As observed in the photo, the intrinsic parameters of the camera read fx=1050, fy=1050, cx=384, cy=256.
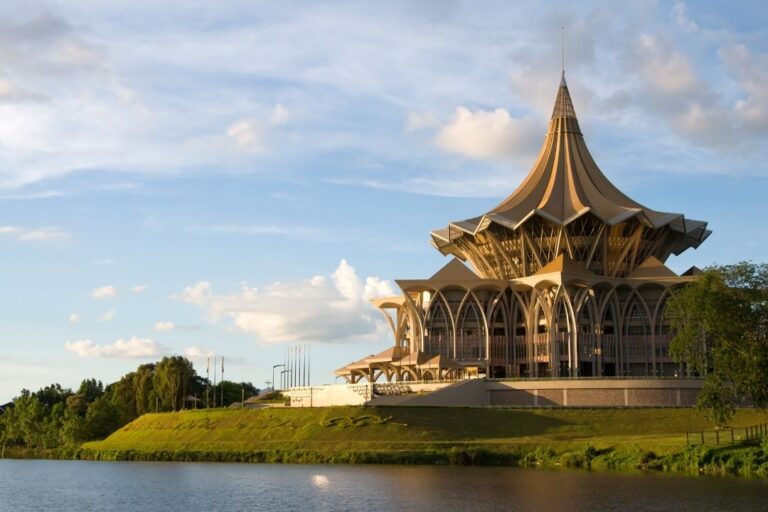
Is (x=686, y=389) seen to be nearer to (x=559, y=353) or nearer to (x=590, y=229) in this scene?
(x=559, y=353)

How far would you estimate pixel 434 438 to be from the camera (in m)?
71.3

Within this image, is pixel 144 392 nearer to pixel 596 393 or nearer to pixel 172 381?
pixel 172 381

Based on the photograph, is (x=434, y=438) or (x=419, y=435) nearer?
(x=434, y=438)

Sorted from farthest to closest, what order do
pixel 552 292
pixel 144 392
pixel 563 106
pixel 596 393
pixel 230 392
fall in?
pixel 230 392 < pixel 563 106 < pixel 144 392 < pixel 552 292 < pixel 596 393

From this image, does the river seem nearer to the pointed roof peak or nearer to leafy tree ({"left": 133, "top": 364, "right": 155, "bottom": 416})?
leafy tree ({"left": 133, "top": 364, "right": 155, "bottom": 416})

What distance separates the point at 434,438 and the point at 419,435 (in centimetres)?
113

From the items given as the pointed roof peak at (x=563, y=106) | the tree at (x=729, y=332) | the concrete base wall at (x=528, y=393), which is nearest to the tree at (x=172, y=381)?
the concrete base wall at (x=528, y=393)

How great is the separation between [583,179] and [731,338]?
175ft

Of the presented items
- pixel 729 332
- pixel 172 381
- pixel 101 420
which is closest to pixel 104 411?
pixel 101 420

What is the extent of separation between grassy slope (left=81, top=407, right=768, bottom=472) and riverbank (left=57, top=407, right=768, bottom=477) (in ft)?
0.23

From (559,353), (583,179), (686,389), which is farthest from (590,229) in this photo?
(686,389)

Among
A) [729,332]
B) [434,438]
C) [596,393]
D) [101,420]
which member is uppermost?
[729,332]

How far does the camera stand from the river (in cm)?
4231

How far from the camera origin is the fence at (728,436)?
57.9 meters
